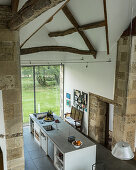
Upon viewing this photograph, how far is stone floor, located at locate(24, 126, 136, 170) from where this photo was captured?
6.78 m

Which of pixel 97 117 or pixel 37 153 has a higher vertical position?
pixel 97 117

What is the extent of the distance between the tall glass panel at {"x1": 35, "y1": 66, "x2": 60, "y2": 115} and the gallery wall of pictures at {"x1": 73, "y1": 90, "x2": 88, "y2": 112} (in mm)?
1736

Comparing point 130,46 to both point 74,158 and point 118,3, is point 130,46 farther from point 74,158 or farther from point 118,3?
point 74,158

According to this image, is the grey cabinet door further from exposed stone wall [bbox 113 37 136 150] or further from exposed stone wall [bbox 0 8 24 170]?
exposed stone wall [bbox 0 8 24 170]

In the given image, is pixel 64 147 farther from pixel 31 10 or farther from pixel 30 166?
pixel 31 10

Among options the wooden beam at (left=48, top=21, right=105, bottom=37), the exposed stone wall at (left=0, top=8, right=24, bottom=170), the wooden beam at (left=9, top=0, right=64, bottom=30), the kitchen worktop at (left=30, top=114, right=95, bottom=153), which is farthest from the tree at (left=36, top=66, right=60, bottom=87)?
the wooden beam at (left=9, top=0, right=64, bottom=30)

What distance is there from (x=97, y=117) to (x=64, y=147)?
9.75 ft

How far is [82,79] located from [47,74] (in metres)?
2.37

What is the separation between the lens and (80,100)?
9688mm

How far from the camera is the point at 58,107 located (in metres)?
11.8

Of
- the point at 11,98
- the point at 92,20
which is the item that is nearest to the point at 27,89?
the point at 92,20

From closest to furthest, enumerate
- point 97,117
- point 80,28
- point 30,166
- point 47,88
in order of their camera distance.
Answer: point 30,166 → point 80,28 → point 97,117 → point 47,88

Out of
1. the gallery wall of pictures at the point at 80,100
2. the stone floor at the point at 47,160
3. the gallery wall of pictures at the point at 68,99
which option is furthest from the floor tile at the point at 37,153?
the gallery wall of pictures at the point at 68,99

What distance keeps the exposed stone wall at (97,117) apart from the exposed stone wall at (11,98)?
15.6 ft
